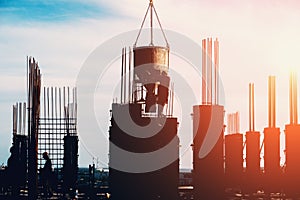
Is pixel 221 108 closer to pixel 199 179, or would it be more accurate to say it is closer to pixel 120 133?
pixel 199 179

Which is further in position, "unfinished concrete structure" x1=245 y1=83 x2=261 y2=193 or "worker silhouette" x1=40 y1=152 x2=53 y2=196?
"unfinished concrete structure" x1=245 y1=83 x2=261 y2=193

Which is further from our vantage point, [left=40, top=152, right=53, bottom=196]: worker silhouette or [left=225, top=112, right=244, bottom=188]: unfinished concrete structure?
[left=225, top=112, right=244, bottom=188]: unfinished concrete structure

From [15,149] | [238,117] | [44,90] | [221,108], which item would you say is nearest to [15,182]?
[15,149]

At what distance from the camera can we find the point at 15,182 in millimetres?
27188

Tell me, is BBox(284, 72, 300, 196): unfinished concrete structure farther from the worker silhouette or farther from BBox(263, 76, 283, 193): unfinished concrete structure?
the worker silhouette

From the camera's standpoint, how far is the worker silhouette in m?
25.1

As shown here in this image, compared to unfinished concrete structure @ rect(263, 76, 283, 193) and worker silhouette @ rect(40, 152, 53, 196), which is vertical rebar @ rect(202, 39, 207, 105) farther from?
worker silhouette @ rect(40, 152, 53, 196)

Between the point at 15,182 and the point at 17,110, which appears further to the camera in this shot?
the point at 17,110

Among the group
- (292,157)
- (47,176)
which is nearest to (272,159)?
(292,157)

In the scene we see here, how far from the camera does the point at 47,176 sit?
1026 inches

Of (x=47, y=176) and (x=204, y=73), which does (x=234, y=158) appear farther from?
(x=47, y=176)

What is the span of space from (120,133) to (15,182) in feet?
16.5

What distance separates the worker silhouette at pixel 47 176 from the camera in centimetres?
2509

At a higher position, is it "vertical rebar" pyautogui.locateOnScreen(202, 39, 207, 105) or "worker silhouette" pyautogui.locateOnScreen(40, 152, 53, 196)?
"vertical rebar" pyautogui.locateOnScreen(202, 39, 207, 105)
